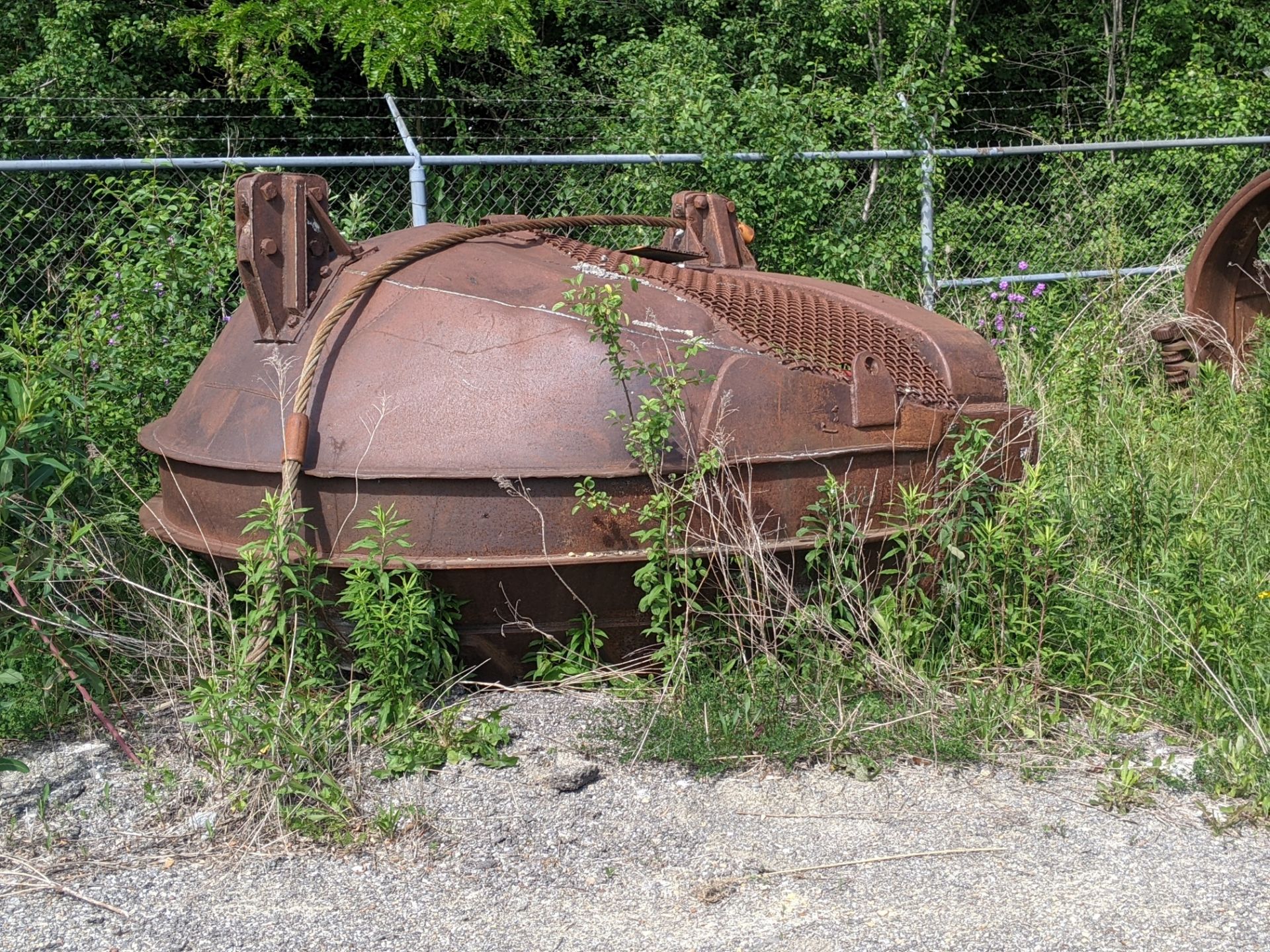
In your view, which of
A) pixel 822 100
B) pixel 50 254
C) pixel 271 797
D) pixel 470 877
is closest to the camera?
pixel 470 877

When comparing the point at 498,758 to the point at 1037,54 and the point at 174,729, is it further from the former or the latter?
the point at 1037,54

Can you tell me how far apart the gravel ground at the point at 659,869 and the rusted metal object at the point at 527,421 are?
56 centimetres

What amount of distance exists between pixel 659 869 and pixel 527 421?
4.30 feet

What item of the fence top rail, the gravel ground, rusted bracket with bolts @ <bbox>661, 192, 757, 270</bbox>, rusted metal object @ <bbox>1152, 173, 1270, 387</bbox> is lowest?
the gravel ground

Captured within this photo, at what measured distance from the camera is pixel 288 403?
3.73 metres

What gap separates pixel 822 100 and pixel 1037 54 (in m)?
5.49

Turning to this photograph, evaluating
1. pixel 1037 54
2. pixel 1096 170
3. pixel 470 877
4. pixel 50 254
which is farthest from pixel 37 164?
pixel 1037 54

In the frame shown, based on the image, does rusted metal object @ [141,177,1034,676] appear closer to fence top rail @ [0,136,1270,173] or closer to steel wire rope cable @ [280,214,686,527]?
steel wire rope cable @ [280,214,686,527]

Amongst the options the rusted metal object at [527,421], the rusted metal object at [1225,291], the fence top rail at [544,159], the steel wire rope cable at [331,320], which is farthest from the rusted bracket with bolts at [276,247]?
the rusted metal object at [1225,291]

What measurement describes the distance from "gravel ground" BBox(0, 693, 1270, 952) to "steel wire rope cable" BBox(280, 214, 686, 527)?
0.92m

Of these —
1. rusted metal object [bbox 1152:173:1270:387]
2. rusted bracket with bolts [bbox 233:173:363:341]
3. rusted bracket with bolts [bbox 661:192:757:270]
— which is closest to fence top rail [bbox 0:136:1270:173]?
rusted metal object [bbox 1152:173:1270:387]

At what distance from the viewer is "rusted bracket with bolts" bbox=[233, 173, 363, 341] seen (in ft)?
12.8

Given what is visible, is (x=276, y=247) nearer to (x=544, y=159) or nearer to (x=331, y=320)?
(x=331, y=320)

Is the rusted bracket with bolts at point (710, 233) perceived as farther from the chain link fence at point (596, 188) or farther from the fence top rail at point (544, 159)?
the fence top rail at point (544, 159)
